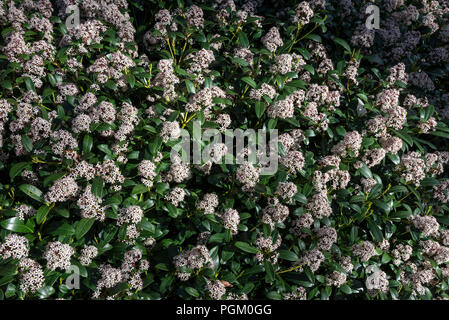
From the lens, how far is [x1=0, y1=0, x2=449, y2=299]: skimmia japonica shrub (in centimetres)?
281

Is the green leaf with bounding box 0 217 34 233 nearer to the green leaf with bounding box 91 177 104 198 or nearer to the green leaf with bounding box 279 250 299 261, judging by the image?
the green leaf with bounding box 91 177 104 198

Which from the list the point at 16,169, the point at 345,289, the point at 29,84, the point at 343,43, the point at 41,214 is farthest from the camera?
the point at 343,43

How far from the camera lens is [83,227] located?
2.69m

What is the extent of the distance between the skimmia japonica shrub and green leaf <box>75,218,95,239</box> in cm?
2

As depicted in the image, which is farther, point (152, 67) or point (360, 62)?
point (360, 62)

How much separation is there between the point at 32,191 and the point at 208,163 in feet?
4.24

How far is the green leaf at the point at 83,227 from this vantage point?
104 inches

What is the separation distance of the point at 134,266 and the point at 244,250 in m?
0.81

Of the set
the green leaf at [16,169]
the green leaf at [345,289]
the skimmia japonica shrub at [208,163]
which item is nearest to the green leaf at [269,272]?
the skimmia japonica shrub at [208,163]

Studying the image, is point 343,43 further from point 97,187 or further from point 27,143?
point 27,143

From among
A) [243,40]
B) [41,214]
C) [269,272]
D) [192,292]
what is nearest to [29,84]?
[41,214]

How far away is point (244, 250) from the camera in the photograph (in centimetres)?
290
